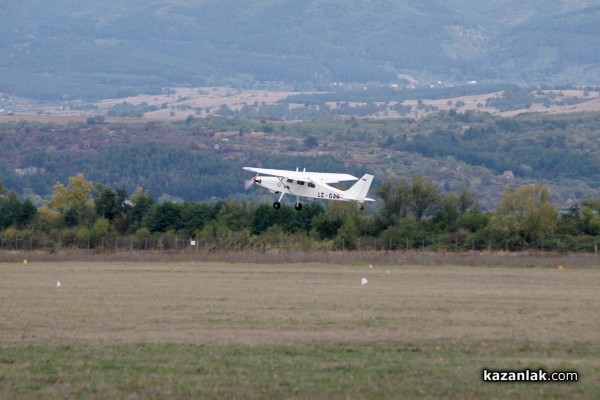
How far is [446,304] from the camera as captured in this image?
110ft

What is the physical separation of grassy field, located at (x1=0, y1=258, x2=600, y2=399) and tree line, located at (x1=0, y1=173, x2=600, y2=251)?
22460 mm

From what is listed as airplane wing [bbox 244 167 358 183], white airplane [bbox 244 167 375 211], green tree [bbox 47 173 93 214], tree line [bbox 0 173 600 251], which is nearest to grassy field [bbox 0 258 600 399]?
white airplane [bbox 244 167 375 211]

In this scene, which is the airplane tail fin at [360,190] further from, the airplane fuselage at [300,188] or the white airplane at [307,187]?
the airplane fuselage at [300,188]

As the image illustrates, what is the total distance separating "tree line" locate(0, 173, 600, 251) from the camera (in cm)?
6569

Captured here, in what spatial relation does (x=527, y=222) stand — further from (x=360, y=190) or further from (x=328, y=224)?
(x=360, y=190)

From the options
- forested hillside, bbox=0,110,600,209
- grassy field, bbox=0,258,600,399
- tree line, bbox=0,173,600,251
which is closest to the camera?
grassy field, bbox=0,258,600,399

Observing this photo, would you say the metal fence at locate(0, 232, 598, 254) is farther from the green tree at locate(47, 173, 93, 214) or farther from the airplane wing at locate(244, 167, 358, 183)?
the green tree at locate(47, 173, 93, 214)

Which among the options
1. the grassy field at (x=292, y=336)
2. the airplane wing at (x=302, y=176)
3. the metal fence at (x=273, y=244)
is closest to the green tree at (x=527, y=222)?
the metal fence at (x=273, y=244)

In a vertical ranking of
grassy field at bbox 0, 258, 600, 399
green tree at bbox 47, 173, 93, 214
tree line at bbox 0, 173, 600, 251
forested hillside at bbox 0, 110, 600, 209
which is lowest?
grassy field at bbox 0, 258, 600, 399

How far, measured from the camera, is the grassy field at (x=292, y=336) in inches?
841

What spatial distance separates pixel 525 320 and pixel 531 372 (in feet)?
→ 24.7

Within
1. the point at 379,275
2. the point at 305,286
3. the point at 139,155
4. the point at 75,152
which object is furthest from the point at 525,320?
the point at 75,152

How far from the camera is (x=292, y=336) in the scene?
1049 inches

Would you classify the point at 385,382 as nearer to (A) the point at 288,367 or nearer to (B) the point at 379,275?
(A) the point at 288,367
